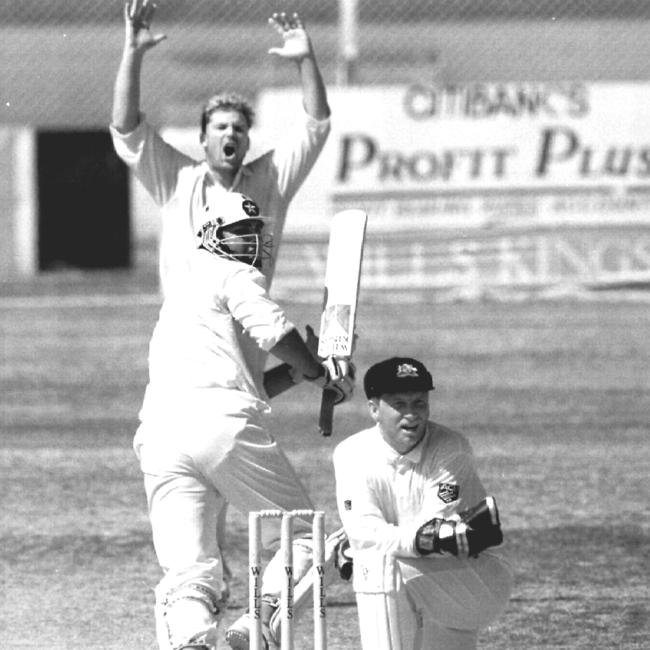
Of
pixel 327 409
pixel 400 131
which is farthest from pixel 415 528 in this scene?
pixel 400 131

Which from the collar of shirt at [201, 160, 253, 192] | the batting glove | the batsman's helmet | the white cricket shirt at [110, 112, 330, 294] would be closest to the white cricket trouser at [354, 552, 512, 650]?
the batting glove

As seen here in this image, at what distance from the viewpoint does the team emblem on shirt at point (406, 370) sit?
559 centimetres

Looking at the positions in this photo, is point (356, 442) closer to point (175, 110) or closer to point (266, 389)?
point (266, 389)

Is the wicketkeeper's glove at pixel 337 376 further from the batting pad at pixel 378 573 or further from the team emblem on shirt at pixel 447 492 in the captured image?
the batting pad at pixel 378 573

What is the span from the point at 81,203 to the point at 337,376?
24394 mm

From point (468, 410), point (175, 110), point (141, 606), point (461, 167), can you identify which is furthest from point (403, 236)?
point (141, 606)

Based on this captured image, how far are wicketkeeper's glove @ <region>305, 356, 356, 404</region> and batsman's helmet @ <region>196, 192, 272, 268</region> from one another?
1.35 ft

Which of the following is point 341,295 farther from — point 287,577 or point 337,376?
point 287,577

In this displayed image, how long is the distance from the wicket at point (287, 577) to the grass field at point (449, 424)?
1289 millimetres

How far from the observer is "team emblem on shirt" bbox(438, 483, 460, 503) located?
5551 millimetres

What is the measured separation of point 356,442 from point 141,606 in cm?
205

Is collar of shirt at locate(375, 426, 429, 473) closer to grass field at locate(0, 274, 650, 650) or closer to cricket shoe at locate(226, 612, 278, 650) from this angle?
cricket shoe at locate(226, 612, 278, 650)

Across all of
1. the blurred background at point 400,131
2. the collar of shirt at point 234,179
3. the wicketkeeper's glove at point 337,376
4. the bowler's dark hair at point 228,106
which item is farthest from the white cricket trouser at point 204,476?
the blurred background at point 400,131

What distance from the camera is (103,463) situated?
36.1 feet
